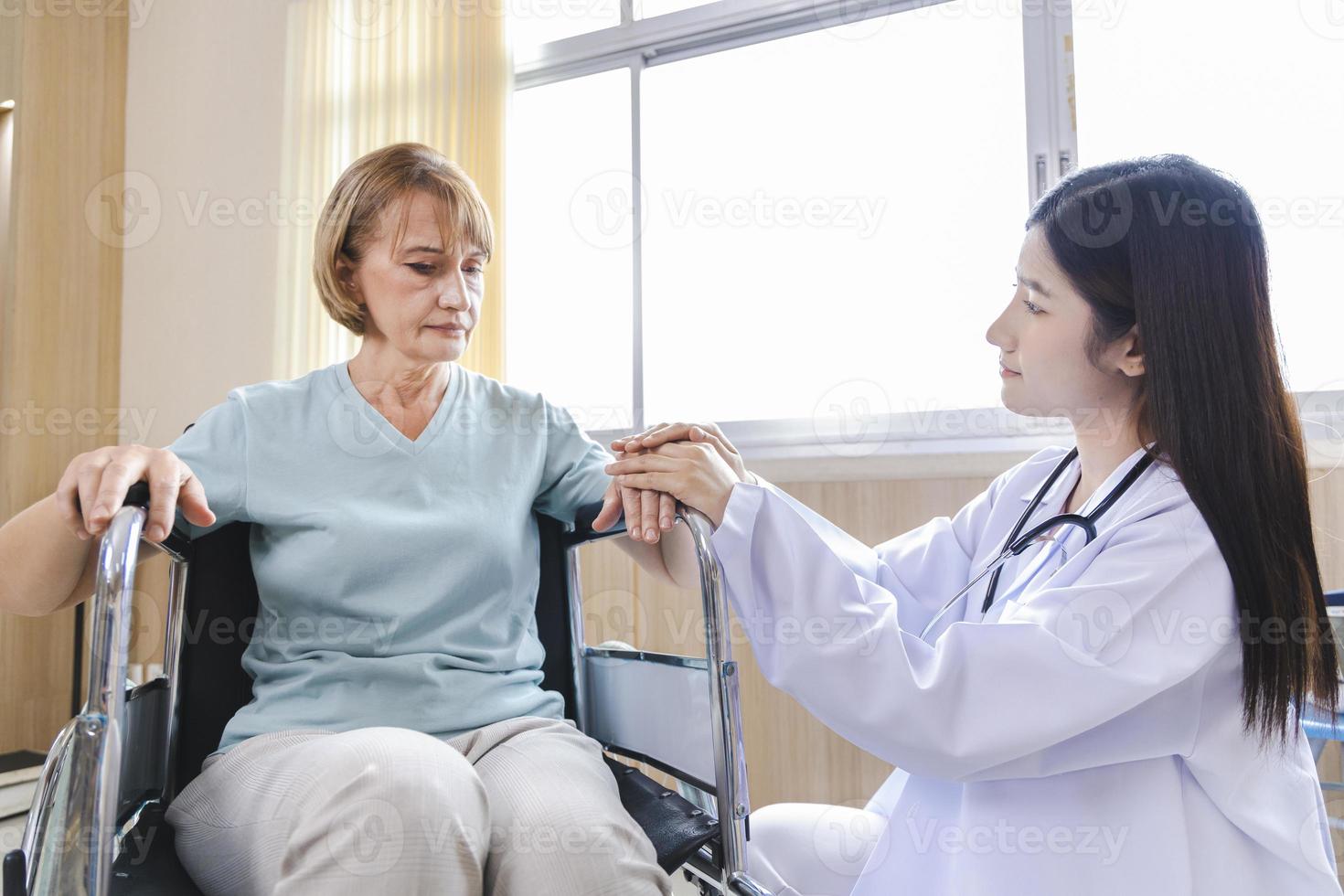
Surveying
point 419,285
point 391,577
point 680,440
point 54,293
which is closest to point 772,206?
point 419,285

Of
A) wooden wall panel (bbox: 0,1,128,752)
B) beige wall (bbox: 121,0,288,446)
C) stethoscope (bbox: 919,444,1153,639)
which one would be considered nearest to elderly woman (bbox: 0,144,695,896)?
stethoscope (bbox: 919,444,1153,639)

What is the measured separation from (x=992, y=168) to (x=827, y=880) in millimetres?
1806

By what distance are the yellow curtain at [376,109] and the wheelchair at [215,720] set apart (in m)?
1.47

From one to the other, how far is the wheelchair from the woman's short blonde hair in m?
0.37

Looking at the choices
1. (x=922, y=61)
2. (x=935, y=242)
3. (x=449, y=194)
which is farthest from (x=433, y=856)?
(x=922, y=61)

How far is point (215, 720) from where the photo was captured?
111 centimetres

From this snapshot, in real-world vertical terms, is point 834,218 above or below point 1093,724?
above

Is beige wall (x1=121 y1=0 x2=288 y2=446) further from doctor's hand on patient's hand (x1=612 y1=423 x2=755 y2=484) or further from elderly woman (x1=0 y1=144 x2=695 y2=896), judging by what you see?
doctor's hand on patient's hand (x1=612 y1=423 x2=755 y2=484)

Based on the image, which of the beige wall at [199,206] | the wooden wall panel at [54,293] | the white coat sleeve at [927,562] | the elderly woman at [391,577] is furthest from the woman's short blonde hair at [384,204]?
the wooden wall panel at [54,293]

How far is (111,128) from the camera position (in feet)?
10.8

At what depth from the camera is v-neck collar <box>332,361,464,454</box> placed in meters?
1.17

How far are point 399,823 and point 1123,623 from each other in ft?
2.04

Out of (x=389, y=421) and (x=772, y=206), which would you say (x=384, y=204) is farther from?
(x=772, y=206)

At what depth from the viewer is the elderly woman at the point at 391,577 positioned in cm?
82
